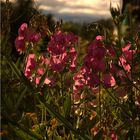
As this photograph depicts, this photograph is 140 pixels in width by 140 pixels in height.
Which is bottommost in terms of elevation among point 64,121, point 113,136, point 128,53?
point 113,136

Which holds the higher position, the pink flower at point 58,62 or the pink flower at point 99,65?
the pink flower at point 99,65

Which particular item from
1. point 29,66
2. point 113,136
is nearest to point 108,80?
point 113,136

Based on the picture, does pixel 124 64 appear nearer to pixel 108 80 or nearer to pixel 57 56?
pixel 108 80

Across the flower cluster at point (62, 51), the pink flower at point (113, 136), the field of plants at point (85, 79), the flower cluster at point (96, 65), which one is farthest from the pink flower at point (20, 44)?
the pink flower at point (113, 136)

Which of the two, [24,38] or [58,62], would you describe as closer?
[58,62]

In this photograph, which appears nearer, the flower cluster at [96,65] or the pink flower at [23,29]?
the flower cluster at [96,65]

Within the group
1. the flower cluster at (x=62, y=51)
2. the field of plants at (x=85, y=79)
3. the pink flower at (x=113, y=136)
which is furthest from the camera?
the flower cluster at (x=62, y=51)

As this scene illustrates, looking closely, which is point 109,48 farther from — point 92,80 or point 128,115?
point 128,115

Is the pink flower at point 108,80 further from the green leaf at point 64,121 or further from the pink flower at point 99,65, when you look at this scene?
the green leaf at point 64,121

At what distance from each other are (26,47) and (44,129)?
0.42 meters

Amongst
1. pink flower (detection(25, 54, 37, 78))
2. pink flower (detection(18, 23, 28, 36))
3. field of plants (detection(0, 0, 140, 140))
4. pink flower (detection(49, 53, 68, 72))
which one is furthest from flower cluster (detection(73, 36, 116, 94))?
pink flower (detection(18, 23, 28, 36))

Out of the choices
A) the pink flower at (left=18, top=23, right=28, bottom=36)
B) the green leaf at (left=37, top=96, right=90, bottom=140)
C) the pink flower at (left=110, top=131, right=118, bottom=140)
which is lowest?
the pink flower at (left=110, top=131, right=118, bottom=140)

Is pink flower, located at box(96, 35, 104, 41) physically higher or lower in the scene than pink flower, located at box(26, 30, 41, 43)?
higher

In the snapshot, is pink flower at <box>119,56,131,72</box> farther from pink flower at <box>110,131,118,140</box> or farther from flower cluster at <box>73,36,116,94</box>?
pink flower at <box>110,131,118,140</box>
